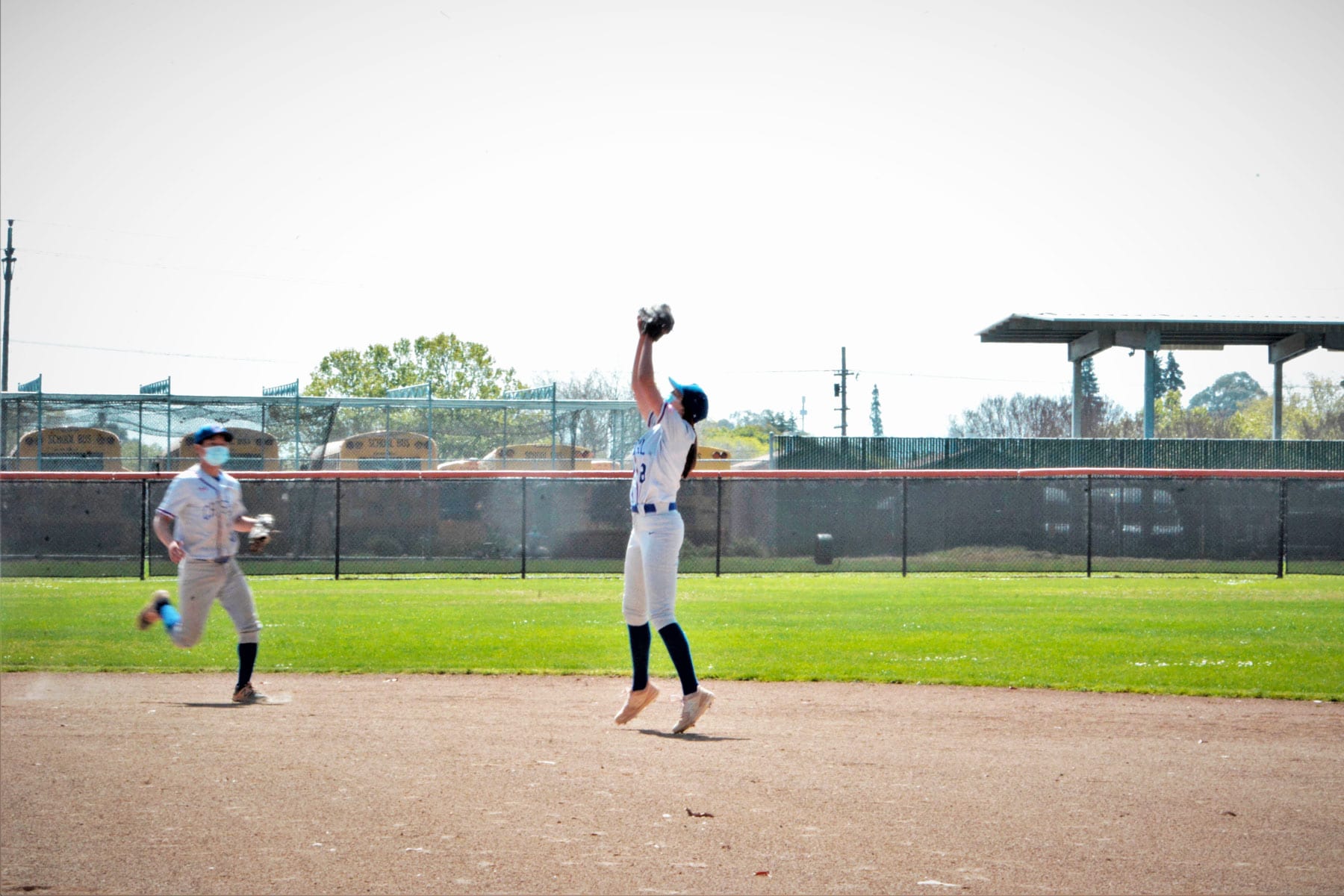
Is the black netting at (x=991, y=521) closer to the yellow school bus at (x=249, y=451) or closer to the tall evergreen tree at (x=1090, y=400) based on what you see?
the yellow school bus at (x=249, y=451)

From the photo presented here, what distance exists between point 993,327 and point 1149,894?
3316 cm

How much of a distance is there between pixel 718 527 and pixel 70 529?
39.6 ft

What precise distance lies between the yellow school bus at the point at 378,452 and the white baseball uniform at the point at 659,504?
1053 inches

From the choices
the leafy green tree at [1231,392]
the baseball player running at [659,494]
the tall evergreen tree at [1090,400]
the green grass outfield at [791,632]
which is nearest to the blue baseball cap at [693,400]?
the baseball player running at [659,494]

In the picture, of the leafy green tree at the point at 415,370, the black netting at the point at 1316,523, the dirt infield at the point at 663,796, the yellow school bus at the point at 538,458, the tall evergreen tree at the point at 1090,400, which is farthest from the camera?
the tall evergreen tree at the point at 1090,400

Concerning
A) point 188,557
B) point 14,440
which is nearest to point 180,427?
point 14,440

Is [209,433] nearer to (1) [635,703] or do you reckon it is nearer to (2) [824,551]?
(1) [635,703]

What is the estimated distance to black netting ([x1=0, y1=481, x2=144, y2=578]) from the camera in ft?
78.5

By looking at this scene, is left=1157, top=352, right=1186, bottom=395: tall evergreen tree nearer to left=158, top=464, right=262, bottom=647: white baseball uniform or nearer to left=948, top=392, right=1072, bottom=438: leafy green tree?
left=948, top=392, right=1072, bottom=438: leafy green tree

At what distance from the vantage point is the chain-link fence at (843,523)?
25.0 meters

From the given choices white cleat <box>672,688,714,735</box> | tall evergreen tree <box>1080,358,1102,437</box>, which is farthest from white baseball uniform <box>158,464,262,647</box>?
tall evergreen tree <box>1080,358,1102,437</box>

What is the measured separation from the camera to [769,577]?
24.4 metres

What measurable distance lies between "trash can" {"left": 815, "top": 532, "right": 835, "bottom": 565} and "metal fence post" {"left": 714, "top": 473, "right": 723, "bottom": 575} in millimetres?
1937

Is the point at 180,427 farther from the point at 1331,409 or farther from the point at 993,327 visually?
the point at 1331,409
